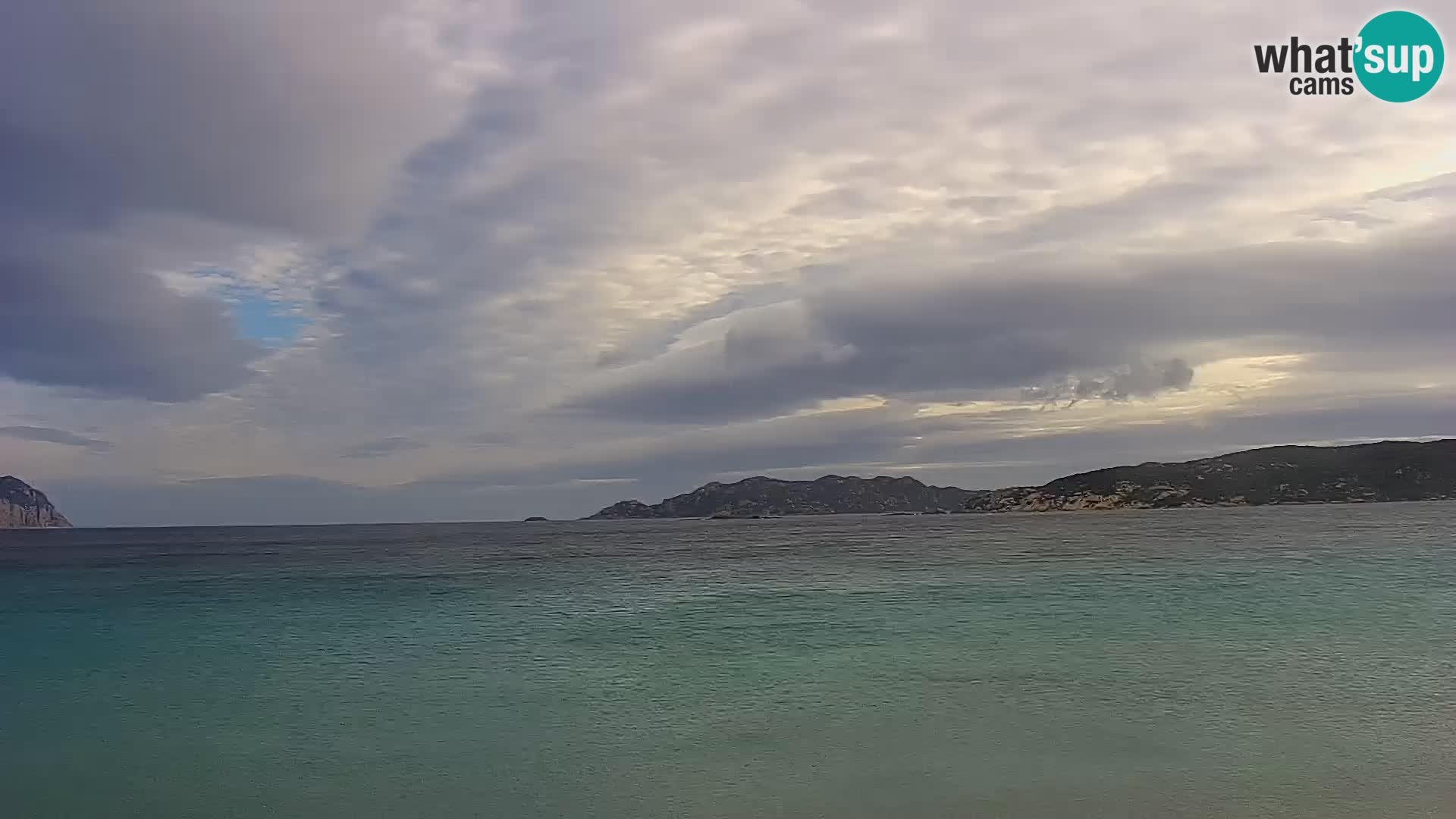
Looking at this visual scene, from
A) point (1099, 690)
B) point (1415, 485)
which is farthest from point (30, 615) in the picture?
point (1415, 485)

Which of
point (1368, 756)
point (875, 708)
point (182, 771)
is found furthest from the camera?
point (875, 708)

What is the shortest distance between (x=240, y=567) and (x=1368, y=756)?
285ft

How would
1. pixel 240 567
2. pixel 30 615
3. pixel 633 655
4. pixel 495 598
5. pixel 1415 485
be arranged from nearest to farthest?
pixel 633 655, pixel 30 615, pixel 495 598, pixel 240 567, pixel 1415 485

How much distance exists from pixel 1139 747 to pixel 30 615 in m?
56.3

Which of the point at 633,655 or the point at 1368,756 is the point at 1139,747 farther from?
the point at 633,655

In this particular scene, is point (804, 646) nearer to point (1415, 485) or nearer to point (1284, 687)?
point (1284, 687)

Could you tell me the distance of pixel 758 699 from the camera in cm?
2519

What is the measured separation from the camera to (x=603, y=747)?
2133 cm

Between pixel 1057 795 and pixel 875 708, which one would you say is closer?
pixel 1057 795

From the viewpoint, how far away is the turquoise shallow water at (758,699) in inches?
693

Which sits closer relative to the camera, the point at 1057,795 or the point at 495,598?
the point at 1057,795

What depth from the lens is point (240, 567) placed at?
3273 inches

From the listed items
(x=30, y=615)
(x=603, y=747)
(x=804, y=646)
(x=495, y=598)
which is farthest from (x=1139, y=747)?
(x=30, y=615)

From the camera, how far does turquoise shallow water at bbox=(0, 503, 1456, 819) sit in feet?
57.8
